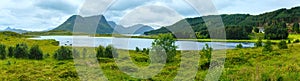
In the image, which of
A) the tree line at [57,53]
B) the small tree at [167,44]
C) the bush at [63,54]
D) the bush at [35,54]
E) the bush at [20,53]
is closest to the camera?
the small tree at [167,44]

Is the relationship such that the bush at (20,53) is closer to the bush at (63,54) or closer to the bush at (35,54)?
the bush at (35,54)

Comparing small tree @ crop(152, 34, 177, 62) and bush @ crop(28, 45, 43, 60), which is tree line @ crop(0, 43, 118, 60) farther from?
small tree @ crop(152, 34, 177, 62)

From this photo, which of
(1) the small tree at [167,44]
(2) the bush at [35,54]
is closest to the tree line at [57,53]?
(2) the bush at [35,54]

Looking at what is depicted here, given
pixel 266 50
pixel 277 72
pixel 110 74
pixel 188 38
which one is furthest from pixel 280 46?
pixel 188 38

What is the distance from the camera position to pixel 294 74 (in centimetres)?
2050

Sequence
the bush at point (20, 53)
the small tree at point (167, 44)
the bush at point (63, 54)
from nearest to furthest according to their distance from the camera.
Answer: the small tree at point (167, 44) → the bush at point (63, 54) → the bush at point (20, 53)

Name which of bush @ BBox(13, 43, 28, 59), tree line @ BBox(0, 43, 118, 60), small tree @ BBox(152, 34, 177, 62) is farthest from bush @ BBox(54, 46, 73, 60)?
small tree @ BBox(152, 34, 177, 62)

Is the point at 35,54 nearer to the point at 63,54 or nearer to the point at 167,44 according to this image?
the point at 63,54

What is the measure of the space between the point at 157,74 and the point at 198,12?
382 inches

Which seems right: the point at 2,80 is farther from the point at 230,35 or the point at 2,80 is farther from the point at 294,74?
the point at 230,35

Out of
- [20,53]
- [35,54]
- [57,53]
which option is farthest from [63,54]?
[20,53]

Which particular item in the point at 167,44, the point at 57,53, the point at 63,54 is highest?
the point at 167,44

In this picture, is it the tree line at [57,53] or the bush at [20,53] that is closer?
the tree line at [57,53]

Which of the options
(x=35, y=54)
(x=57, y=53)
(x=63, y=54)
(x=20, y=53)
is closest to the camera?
(x=63, y=54)
